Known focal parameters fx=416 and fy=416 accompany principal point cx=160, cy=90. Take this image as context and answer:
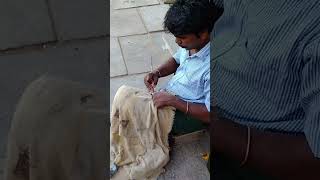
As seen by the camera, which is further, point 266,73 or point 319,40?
point 266,73

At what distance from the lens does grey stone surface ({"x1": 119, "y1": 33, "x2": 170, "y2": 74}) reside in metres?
2.55

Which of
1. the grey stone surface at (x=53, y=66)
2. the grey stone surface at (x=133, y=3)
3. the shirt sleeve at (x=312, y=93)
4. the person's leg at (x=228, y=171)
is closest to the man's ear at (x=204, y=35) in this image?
the person's leg at (x=228, y=171)

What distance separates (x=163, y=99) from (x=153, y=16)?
63.3 inches

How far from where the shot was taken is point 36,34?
20.6 inches

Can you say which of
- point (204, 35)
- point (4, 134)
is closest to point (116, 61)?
point (204, 35)

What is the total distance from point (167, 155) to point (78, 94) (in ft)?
3.86

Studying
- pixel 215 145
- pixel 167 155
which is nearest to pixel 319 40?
pixel 215 145

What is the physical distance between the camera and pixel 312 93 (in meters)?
0.89

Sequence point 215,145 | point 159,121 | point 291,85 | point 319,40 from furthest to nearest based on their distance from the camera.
A: 1. point 159,121
2. point 215,145
3. point 291,85
4. point 319,40

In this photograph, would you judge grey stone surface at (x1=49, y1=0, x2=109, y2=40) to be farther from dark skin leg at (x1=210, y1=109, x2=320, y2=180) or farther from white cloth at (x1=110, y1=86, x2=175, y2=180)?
white cloth at (x1=110, y1=86, x2=175, y2=180)

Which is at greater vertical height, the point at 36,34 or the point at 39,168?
the point at 36,34

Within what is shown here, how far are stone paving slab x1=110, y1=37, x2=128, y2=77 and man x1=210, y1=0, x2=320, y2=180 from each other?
1248 mm

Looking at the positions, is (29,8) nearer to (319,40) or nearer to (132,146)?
(319,40)

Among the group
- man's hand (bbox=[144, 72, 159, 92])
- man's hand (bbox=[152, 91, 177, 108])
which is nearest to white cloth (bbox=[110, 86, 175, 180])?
man's hand (bbox=[152, 91, 177, 108])
